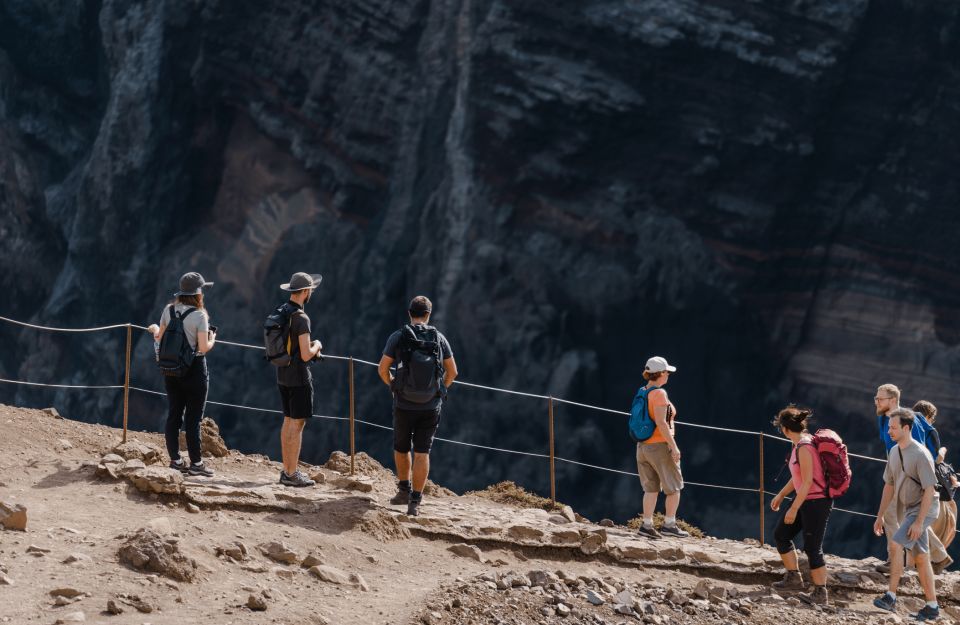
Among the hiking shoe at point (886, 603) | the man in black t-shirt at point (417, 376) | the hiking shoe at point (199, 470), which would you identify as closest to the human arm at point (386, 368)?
the man in black t-shirt at point (417, 376)

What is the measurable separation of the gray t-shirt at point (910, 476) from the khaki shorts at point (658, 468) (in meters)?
1.74

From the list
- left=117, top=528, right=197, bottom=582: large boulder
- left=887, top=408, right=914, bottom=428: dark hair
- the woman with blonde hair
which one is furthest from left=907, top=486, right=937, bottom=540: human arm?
the woman with blonde hair

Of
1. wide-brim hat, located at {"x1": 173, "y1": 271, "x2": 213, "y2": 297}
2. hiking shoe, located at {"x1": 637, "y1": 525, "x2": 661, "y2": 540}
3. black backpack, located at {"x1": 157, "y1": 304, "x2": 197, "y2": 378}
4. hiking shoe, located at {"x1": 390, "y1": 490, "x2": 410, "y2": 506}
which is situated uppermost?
wide-brim hat, located at {"x1": 173, "y1": 271, "x2": 213, "y2": 297}

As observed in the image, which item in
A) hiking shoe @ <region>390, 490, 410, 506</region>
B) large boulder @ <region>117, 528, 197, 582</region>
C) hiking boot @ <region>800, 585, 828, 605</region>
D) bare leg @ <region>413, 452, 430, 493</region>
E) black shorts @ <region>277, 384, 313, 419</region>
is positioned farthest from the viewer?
hiking shoe @ <region>390, 490, 410, 506</region>

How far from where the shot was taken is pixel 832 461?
31.9 ft

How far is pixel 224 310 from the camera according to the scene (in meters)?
41.7

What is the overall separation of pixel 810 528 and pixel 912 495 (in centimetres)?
77

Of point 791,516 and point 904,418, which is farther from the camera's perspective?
point 791,516

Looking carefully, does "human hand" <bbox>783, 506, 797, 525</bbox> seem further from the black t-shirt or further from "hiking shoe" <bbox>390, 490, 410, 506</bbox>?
the black t-shirt

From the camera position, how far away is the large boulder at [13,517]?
892 cm

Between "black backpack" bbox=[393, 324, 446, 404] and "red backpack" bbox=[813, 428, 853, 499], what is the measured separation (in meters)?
2.80

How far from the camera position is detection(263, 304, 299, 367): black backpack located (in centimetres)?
1034

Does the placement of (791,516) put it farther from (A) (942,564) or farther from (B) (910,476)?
(A) (942,564)

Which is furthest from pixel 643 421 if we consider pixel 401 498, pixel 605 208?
pixel 605 208
